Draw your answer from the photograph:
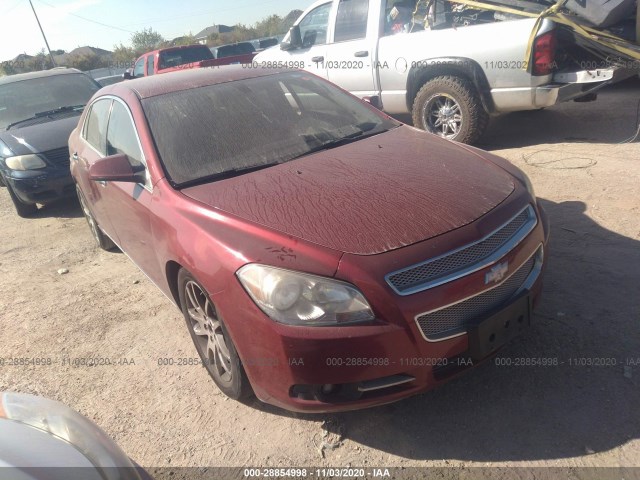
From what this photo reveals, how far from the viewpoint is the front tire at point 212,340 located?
247 cm

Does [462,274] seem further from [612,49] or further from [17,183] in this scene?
[17,183]

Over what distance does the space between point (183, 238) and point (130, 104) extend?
1.34 meters

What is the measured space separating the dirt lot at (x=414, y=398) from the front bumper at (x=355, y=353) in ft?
1.02

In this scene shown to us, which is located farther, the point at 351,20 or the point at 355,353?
the point at 351,20

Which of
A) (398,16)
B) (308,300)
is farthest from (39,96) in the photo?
(308,300)

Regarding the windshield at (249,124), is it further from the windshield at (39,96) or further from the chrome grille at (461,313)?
the windshield at (39,96)

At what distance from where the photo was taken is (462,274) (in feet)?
7.16

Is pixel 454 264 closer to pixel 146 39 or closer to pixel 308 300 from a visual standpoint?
pixel 308 300

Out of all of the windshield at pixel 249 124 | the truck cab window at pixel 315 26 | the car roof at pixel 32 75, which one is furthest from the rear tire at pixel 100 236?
the truck cab window at pixel 315 26

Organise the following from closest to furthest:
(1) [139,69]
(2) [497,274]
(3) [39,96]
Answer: (2) [497,274], (3) [39,96], (1) [139,69]

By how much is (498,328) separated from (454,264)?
0.36 m

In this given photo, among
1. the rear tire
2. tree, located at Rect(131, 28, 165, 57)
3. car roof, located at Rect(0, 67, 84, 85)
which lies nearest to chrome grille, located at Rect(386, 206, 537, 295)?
the rear tire

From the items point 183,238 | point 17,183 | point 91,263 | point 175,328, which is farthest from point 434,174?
point 17,183

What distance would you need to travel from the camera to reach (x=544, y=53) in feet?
18.0
